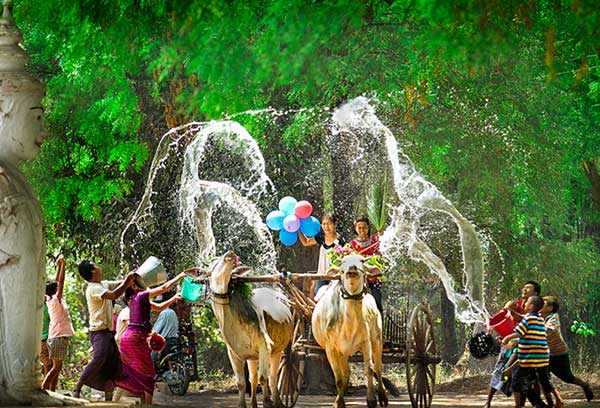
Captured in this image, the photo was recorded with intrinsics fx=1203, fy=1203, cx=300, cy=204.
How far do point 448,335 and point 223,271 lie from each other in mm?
18759

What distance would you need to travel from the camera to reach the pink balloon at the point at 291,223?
54.1ft

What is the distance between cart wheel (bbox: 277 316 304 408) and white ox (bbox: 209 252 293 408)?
1.40 meters

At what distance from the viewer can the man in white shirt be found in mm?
12977

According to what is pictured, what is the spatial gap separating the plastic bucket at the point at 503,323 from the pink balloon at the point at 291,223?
9.88 feet

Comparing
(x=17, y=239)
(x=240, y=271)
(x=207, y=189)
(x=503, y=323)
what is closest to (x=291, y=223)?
(x=240, y=271)

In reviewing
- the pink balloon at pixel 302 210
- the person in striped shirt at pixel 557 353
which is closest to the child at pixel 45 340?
the pink balloon at pixel 302 210

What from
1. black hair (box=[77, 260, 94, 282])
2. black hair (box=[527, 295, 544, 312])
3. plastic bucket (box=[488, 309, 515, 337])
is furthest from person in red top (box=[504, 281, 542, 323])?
black hair (box=[77, 260, 94, 282])

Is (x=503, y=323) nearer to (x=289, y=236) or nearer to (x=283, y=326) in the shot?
(x=283, y=326)

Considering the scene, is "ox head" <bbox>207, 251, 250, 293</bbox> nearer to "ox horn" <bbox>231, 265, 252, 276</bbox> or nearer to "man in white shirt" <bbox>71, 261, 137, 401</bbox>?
"ox horn" <bbox>231, 265, 252, 276</bbox>

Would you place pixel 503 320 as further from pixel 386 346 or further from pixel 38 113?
pixel 38 113

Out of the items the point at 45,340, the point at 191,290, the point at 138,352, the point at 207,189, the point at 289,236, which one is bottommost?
the point at 138,352

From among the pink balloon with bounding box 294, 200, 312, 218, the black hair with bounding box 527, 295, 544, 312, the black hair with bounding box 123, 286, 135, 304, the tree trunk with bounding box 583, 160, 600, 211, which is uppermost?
the tree trunk with bounding box 583, 160, 600, 211

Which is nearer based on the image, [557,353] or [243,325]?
[243,325]

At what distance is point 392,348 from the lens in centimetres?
1619
